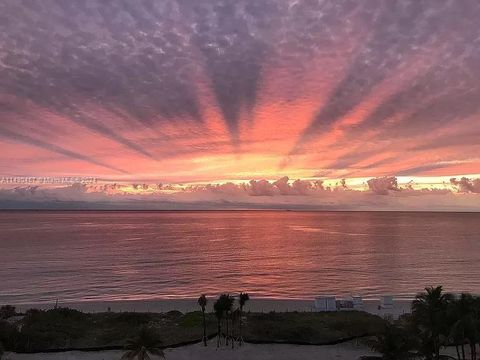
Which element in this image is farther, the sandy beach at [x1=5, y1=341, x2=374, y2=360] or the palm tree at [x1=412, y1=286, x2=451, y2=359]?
the sandy beach at [x1=5, y1=341, x2=374, y2=360]

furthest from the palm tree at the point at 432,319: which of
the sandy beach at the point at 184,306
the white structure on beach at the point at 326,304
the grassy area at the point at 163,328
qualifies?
the sandy beach at the point at 184,306

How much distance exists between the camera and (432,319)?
3180cm

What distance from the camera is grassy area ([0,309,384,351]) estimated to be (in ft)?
140

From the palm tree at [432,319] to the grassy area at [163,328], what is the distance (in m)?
12.0

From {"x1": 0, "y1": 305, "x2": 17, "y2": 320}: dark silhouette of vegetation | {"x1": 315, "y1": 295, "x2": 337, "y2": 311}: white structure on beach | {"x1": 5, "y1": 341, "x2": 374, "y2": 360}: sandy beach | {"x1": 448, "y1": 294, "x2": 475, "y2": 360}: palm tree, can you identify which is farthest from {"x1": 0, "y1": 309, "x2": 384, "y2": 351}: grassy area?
{"x1": 448, "y1": 294, "x2": 475, "y2": 360}: palm tree

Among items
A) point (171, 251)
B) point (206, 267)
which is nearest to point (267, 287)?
point (206, 267)

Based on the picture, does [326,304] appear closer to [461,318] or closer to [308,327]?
[308,327]

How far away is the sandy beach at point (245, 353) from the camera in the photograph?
39.2m

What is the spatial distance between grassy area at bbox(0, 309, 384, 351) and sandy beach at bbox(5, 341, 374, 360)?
1596 mm

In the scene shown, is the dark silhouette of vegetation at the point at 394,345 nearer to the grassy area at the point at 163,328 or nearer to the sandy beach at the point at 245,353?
the sandy beach at the point at 245,353

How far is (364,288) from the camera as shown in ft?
268

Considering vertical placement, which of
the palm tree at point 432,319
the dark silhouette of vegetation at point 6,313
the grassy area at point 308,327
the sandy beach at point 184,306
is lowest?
the grassy area at point 308,327

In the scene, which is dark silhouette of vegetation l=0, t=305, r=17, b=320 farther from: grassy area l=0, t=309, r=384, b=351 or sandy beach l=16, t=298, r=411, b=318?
sandy beach l=16, t=298, r=411, b=318

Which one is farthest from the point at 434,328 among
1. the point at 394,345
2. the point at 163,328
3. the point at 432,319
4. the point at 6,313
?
the point at 6,313
